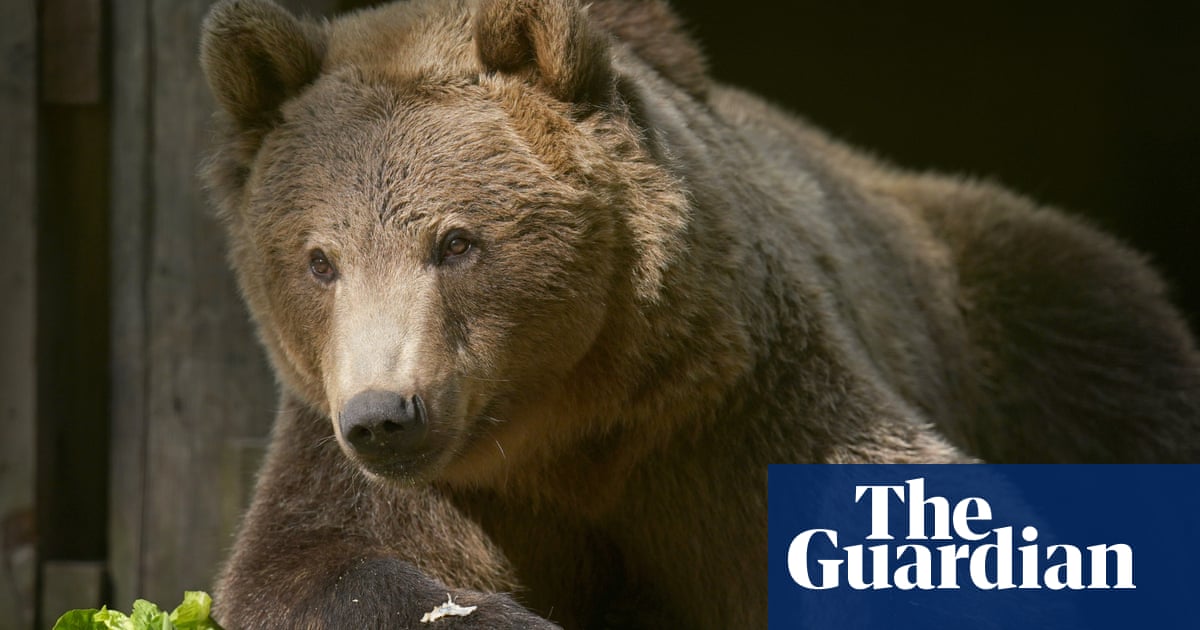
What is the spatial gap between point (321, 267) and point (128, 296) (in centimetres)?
241

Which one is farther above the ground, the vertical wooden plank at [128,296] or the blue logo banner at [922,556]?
the vertical wooden plank at [128,296]

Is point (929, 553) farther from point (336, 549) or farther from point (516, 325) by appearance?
point (336, 549)

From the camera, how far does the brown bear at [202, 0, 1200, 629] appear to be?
149 inches

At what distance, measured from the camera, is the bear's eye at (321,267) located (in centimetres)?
386

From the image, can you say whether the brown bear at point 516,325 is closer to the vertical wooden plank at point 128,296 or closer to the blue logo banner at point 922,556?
the blue logo banner at point 922,556

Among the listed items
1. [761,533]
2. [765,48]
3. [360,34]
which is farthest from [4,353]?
[765,48]

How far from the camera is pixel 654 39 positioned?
201 inches

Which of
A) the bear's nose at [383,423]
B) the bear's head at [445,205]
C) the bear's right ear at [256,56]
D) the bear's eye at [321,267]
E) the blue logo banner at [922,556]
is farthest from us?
the blue logo banner at [922,556]

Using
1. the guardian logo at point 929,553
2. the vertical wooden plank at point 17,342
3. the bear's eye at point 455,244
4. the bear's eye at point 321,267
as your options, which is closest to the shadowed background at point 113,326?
the vertical wooden plank at point 17,342

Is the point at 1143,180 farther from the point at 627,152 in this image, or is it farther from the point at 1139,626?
the point at 627,152

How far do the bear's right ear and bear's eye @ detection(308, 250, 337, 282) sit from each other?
0.58 meters

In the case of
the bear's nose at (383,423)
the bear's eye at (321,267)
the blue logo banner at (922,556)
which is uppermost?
the bear's eye at (321,267)

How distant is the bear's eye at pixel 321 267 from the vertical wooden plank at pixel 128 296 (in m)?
2.32

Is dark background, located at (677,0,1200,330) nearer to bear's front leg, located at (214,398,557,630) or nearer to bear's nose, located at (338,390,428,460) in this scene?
bear's front leg, located at (214,398,557,630)
